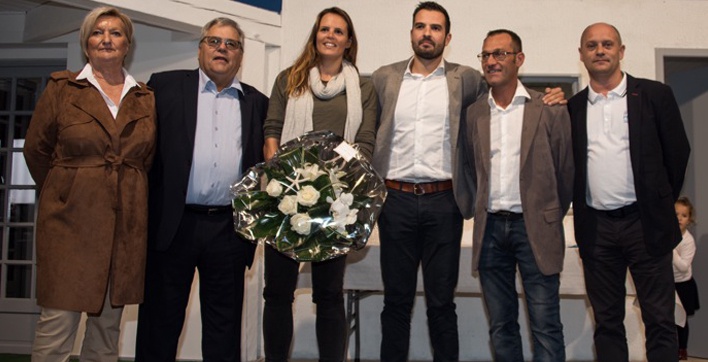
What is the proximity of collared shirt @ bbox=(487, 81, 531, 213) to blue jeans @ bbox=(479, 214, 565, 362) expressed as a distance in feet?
0.26

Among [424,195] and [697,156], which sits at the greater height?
[697,156]

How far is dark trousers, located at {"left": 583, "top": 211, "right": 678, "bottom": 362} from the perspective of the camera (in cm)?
273

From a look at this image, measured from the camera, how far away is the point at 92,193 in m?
2.44

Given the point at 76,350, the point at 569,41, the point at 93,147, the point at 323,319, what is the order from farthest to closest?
the point at 569,41, the point at 76,350, the point at 323,319, the point at 93,147

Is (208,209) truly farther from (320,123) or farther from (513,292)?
(513,292)

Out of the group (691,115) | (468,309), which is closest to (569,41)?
(691,115)

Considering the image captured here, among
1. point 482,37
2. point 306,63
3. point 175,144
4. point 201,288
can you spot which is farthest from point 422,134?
point 482,37

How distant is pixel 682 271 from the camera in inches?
192

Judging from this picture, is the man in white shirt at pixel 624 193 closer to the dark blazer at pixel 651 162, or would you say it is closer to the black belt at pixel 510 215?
the dark blazer at pixel 651 162

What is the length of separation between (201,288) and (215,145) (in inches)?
24.9

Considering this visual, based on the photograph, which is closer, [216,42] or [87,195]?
[87,195]

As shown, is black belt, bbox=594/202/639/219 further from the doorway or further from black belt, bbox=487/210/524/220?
the doorway

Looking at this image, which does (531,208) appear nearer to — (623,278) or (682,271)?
(623,278)

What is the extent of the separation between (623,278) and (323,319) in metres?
1.36
